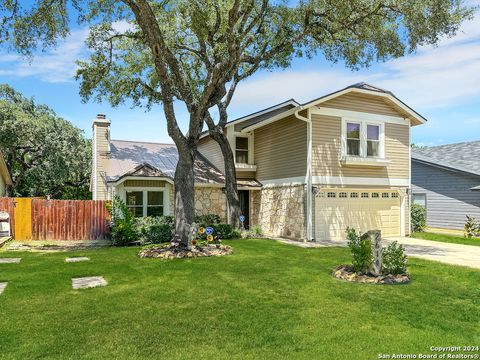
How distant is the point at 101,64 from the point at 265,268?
10.8 m

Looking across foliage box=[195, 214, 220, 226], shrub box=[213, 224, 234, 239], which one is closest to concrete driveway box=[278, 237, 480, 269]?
shrub box=[213, 224, 234, 239]

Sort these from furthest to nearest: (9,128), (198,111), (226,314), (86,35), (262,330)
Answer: (9,128), (86,35), (198,111), (226,314), (262,330)

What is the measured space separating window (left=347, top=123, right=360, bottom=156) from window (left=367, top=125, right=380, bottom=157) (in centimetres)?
56

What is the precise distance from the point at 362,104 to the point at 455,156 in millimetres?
7972

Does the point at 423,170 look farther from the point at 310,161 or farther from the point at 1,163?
the point at 1,163

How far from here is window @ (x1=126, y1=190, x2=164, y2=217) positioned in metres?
16.3

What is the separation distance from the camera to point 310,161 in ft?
49.9

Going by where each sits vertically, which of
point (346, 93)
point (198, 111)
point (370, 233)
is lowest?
point (370, 233)

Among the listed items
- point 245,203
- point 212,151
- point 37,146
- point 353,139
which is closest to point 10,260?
point 245,203

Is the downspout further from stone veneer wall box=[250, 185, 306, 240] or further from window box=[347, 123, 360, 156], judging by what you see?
window box=[347, 123, 360, 156]

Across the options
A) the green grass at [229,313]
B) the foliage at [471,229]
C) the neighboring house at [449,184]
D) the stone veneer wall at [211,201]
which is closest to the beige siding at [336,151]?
the neighboring house at [449,184]


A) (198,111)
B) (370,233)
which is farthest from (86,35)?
(370,233)

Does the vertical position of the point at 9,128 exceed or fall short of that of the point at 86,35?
it falls short

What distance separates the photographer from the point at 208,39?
45.4 feet
